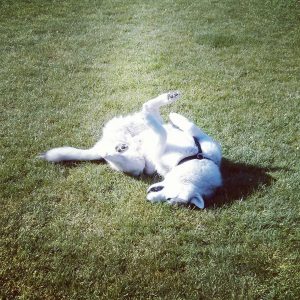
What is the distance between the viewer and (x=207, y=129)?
538 cm

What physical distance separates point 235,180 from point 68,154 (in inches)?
81.3

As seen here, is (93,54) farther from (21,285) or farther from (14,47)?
(21,285)

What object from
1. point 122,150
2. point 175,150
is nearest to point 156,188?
point 175,150

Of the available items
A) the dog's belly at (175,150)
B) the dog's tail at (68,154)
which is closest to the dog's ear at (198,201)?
the dog's belly at (175,150)

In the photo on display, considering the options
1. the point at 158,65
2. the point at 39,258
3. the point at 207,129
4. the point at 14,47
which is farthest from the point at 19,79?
the point at 39,258

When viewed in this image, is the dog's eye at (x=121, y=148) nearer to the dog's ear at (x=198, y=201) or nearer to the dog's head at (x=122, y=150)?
the dog's head at (x=122, y=150)

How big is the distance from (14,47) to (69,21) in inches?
88.2

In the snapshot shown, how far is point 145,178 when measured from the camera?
4477 millimetres

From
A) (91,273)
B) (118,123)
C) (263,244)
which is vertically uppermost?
(118,123)

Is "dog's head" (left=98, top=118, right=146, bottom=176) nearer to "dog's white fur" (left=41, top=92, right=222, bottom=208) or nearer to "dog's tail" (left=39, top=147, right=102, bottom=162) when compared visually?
"dog's white fur" (left=41, top=92, right=222, bottom=208)

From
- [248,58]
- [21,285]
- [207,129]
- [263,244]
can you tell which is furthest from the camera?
[248,58]

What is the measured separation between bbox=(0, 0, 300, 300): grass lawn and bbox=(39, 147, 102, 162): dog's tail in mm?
108

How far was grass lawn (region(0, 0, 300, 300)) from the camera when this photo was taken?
3246 mm

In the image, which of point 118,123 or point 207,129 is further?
point 207,129
